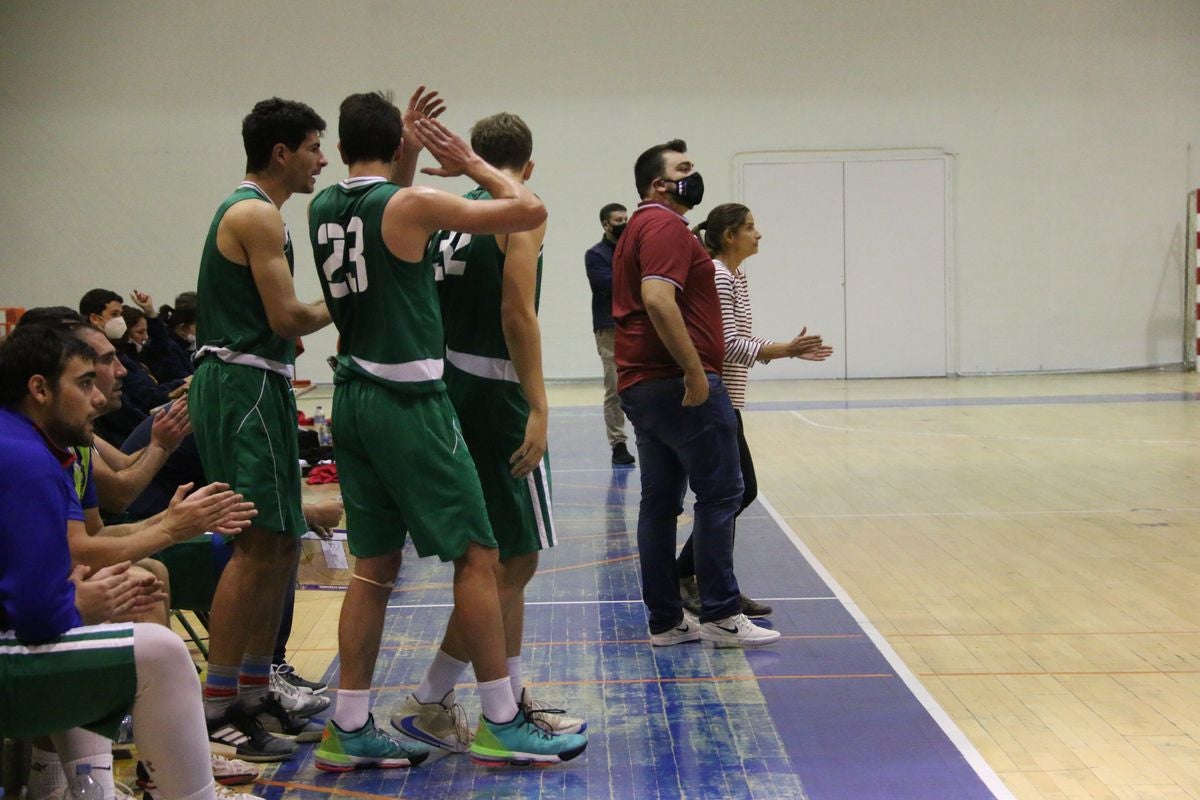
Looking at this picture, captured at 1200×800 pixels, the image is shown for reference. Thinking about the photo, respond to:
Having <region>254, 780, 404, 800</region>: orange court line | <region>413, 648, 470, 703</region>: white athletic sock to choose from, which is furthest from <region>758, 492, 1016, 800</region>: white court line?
<region>254, 780, 404, 800</region>: orange court line

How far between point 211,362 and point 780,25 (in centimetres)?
1339

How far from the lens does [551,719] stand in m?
3.61

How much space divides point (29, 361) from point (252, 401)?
3.39ft

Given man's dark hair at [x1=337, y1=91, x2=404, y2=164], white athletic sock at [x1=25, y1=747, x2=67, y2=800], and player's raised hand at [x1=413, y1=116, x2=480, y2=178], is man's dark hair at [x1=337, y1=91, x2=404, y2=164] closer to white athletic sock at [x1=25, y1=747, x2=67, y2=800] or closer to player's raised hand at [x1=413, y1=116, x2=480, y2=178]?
player's raised hand at [x1=413, y1=116, x2=480, y2=178]

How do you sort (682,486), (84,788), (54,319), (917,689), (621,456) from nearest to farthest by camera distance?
(84,788) → (54,319) → (917,689) → (682,486) → (621,456)

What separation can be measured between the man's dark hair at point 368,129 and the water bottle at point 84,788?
1.65m

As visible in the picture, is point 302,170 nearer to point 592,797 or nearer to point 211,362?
point 211,362

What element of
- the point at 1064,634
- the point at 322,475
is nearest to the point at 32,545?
the point at 1064,634

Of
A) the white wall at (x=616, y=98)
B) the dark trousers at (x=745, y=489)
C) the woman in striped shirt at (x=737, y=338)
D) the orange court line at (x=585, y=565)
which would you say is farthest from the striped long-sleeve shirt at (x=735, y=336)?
the white wall at (x=616, y=98)

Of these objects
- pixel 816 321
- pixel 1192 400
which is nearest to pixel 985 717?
pixel 1192 400

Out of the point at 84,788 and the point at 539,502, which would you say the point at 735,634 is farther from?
the point at 84,788

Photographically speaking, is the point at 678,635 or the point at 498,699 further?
the point at 678,635

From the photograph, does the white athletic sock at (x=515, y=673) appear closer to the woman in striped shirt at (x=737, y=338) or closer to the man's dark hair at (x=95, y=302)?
the woman in striped shirt at (x=737, y=338)

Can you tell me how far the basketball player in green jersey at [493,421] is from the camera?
357cm
